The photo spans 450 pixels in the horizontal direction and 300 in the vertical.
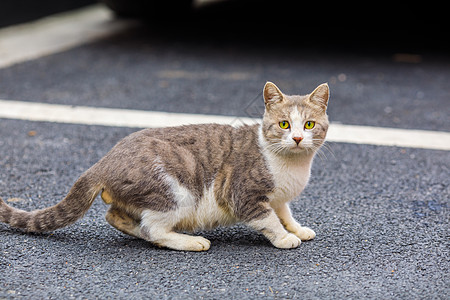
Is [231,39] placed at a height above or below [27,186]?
above

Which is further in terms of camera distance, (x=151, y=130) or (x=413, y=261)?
(x=151, y=130)

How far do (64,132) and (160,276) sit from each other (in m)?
2.60

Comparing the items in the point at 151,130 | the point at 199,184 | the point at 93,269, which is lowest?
the point at 93,269

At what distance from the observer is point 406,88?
21.8ft

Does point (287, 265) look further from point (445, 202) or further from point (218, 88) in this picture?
point (218, 88)

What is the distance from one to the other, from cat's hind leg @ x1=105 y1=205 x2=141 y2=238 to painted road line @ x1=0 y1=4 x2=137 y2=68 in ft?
15.1

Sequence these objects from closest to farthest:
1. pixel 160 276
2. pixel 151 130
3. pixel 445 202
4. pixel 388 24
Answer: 1. pixel 160 276
2. pixel 151 130
3. pixel 445 202
4. pixel 388 24

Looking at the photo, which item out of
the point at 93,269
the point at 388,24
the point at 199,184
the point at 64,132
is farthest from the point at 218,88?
the point at 388,24

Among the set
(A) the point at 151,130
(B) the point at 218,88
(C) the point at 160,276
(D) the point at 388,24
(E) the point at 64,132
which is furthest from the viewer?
(D) the point at 388,24

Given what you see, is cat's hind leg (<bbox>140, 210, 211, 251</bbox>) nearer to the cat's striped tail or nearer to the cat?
the cat

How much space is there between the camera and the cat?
3.08 metres

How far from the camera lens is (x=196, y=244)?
123 inches

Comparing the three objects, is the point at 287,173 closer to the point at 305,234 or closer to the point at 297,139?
the point at 297,139

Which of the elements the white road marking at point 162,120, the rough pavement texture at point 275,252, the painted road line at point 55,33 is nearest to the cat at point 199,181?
the rough pavement texture at point 275,252
